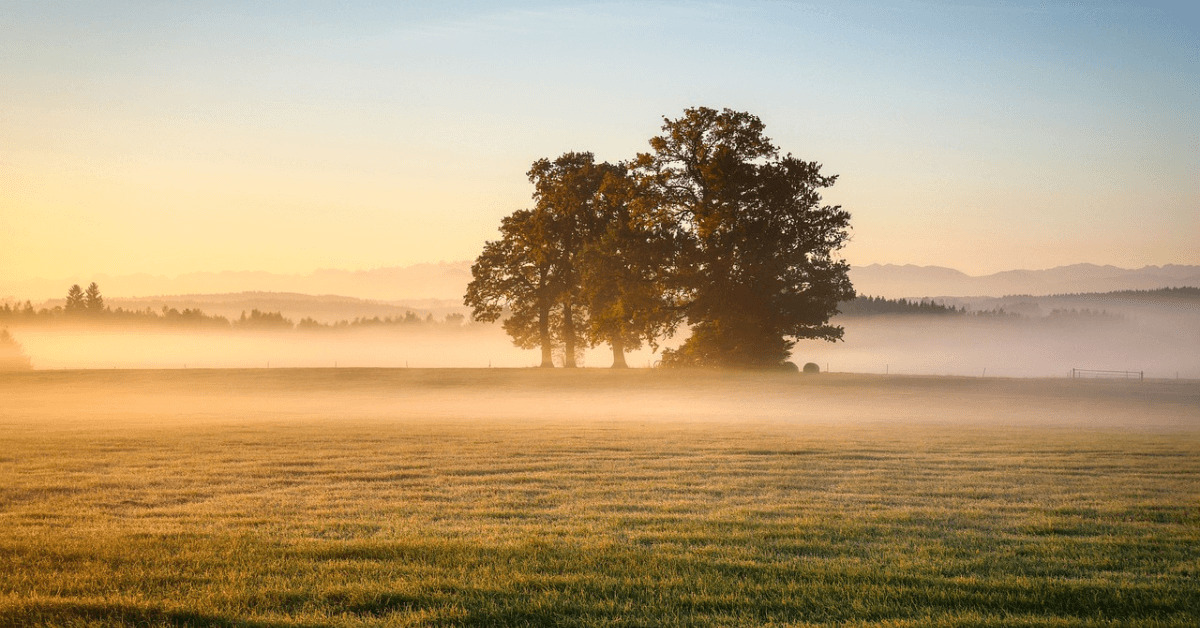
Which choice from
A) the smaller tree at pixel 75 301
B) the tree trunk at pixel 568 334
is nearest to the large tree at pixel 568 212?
the tree trunk at pixel 568 334

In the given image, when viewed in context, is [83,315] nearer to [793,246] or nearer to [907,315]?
[793,246]

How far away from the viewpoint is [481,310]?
57.8 meters

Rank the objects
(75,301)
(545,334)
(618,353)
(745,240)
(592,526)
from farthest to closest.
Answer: (75,301), (545,334), (618,353), (745,240), (592,526)

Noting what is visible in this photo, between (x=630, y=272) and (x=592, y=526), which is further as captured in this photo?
(x=630, y=272)

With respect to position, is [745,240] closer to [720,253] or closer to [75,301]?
[720,253]

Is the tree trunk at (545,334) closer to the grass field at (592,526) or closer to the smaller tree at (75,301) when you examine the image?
the grass field at (592,526)

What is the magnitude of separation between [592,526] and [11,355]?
9888 cm

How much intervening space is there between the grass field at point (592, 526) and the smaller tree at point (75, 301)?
364 ft

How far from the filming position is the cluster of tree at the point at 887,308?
156375 millimetres

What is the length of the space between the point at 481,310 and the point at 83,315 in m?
87.2

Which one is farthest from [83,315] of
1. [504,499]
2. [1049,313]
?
[1049,313]

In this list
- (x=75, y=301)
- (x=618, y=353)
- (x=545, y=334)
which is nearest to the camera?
(x=618, y=353)

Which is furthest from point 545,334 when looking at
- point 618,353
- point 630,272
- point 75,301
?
point 75,301

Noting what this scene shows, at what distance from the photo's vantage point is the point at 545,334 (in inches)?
2311
